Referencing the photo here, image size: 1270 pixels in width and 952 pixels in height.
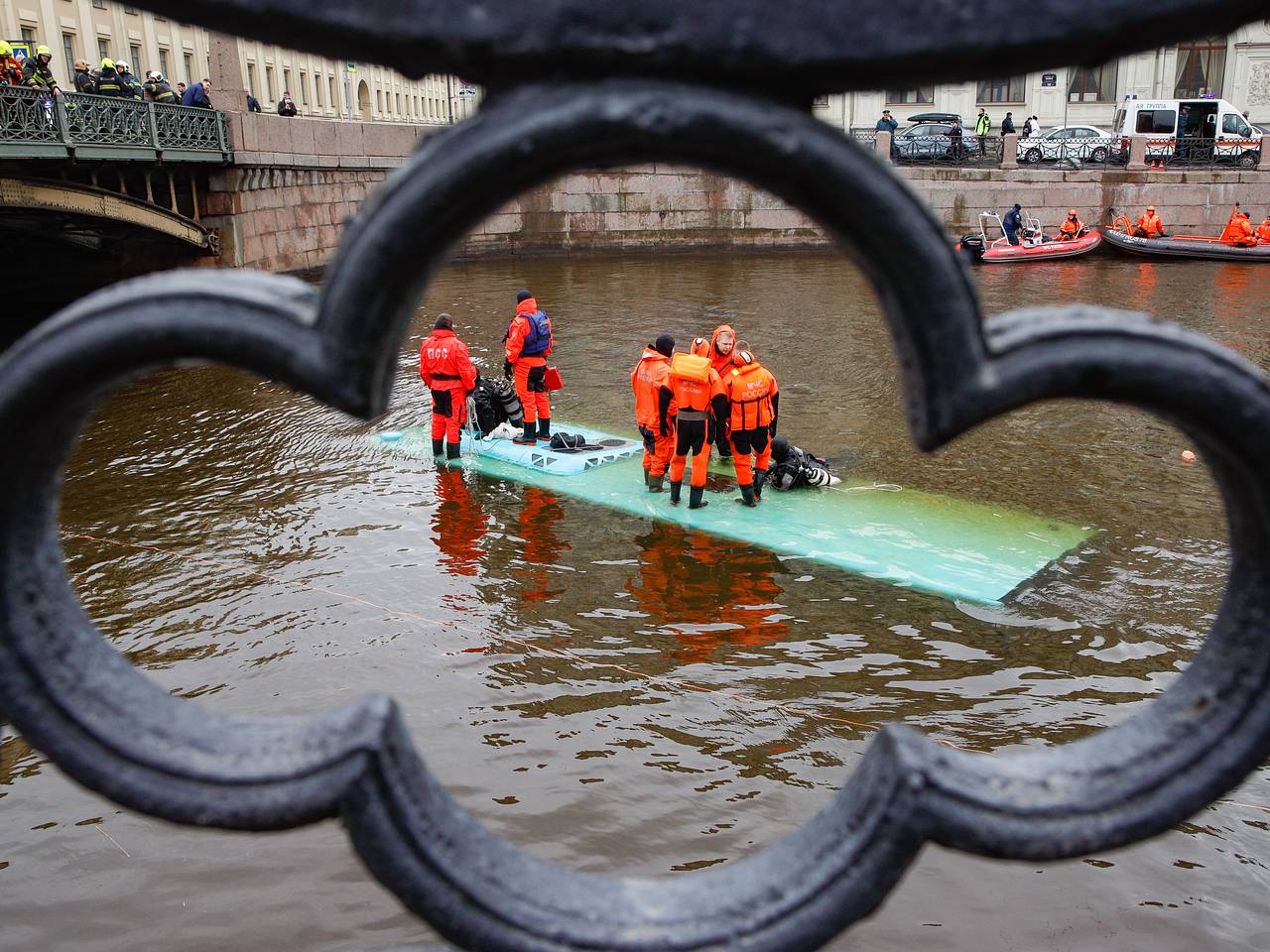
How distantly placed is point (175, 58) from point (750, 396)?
39675mm

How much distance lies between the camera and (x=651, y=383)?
1009 cm

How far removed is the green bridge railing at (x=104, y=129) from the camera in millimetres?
14633

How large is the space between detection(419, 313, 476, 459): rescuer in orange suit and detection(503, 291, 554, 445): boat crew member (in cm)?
57

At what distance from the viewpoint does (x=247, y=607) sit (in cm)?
781

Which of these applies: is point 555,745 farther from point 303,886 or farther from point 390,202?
point 390,202

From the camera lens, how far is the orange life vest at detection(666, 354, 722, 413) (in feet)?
31.6

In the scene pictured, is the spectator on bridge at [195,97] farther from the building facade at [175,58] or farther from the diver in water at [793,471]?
the diver in water at [793,471]

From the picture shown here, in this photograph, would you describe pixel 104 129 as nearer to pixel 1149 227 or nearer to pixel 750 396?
pixel 750 396

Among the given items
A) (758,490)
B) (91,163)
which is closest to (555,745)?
(758,490)

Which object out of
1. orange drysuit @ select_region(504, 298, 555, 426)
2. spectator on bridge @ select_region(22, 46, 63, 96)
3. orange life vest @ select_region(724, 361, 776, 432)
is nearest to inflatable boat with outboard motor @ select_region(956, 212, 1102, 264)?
orange drysuit @ select_region(504, 298, 555, 426)

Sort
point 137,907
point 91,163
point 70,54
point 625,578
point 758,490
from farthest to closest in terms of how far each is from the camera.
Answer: point 70,54 < point 91,163 < point 758,490 < point 625,578 < point 137,907

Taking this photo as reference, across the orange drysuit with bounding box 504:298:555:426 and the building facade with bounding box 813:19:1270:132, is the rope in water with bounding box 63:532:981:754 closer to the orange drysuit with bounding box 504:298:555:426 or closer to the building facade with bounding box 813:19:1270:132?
the orange drysuit with bounding box 504:298:555:426

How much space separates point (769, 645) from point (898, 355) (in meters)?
6.39

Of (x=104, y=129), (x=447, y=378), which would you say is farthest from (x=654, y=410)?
(x=104, y=129)
